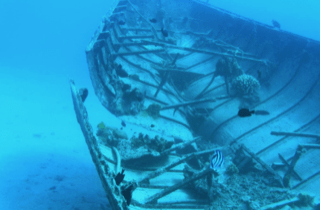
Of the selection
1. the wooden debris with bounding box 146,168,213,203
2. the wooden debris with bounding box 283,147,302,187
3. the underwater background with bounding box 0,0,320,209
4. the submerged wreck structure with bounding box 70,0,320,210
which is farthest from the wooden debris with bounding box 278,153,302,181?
the underwater background with bounding box 0,0,320,209

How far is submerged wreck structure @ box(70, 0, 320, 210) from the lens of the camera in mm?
4070

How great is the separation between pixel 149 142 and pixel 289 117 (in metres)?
4.36

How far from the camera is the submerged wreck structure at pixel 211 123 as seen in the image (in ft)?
13.4

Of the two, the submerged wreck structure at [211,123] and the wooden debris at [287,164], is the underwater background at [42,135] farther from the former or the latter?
the wooden debris at [287,164]

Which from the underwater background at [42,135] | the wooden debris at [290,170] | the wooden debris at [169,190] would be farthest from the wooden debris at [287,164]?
the underwater background at [42,135]

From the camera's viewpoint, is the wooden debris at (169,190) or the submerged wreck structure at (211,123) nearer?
the wooden debris at (169,190)

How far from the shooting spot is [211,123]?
6578 millimetres

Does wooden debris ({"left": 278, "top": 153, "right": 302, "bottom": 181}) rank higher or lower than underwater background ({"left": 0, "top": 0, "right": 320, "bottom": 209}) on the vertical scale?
lower

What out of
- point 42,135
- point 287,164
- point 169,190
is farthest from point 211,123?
point 42,135

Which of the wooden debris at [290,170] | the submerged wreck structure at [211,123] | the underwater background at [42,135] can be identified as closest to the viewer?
the submerged wreck structure at [211,123]

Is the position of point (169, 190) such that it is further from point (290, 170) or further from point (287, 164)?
point (287, 164)

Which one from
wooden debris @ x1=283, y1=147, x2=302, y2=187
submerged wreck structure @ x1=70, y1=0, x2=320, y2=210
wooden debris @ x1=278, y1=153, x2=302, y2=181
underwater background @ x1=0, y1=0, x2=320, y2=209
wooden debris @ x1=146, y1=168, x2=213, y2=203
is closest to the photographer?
wooden debris @ x1=146, y1=168, x2=213, y2=203

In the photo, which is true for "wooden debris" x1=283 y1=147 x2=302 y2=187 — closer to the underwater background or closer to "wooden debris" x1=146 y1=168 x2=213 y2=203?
"wooden debris" x1=146 y1=168 x2=213 y2=203

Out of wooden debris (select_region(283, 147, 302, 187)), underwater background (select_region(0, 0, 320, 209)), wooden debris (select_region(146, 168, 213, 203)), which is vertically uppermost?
underwater background (select_region(0, 0, 320, 209))
